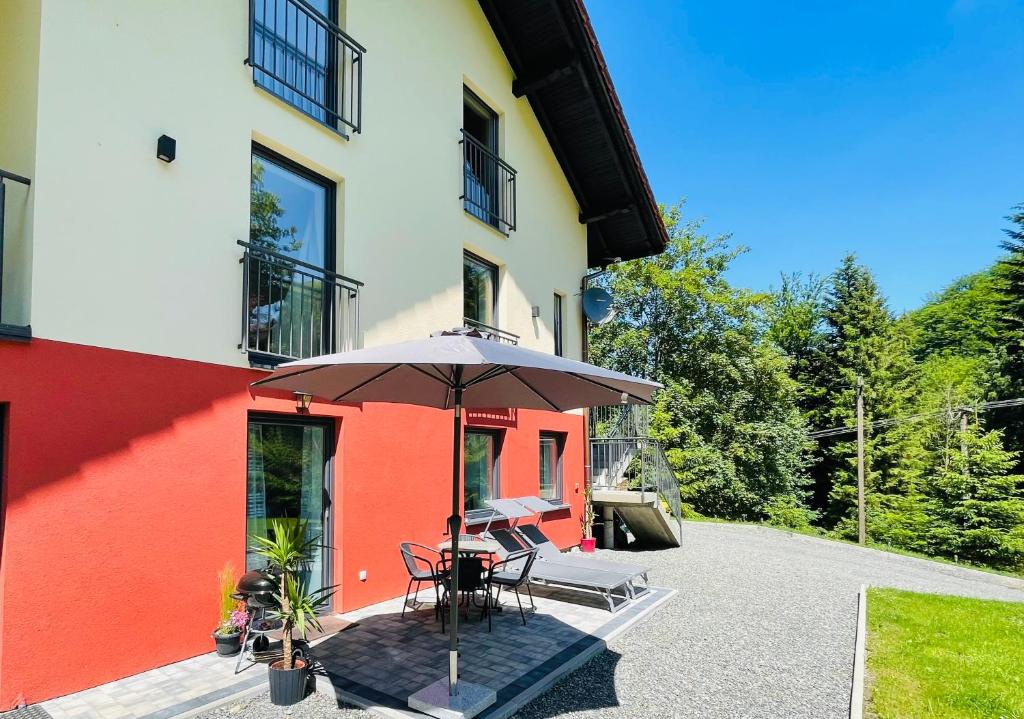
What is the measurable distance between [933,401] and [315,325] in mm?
29072

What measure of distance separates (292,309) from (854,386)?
26831mm

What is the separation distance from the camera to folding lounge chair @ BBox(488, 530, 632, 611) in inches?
282

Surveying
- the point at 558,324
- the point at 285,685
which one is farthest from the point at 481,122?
the point at 285,685

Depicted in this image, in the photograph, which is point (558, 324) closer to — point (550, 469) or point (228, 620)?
point (550, 469)

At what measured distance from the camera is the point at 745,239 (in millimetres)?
24469

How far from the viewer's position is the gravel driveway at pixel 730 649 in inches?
179

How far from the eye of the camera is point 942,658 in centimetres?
607

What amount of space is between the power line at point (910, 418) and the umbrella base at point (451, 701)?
2268 cm

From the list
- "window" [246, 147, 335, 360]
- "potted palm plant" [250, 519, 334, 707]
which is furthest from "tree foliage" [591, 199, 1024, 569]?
"potted palm plant" [250, 519, 334, 707]

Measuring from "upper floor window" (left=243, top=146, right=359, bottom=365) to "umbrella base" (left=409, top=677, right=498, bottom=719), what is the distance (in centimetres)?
334

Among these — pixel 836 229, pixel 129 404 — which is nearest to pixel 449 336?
pixel 129 404

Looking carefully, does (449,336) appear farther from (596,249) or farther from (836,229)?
(836,229)

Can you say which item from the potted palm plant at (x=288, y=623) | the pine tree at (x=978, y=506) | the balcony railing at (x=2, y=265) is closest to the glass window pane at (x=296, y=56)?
the balcony railing at (x=2, y=265)

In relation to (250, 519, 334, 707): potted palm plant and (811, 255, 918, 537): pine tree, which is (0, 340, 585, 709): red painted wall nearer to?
(250, 519, 334, 707): potted palm plant
